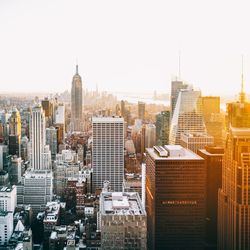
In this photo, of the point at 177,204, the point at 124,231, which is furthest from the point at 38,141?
the point at 124,231

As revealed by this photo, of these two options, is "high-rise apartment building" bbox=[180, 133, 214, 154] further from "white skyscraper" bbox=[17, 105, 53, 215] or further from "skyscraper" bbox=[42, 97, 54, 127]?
"skyscraper" bbox=[42, 97, 54, 127]

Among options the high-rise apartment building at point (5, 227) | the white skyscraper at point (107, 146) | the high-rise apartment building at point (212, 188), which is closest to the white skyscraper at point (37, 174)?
the white skyscraper at point (107, 146)

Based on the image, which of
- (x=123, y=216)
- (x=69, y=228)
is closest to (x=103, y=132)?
(x=69, y=228)

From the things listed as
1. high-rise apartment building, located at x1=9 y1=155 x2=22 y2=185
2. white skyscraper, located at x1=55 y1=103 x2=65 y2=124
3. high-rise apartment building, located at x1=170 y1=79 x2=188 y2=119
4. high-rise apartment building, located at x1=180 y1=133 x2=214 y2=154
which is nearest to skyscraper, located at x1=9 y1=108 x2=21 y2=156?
high-rise apartment building, located at x1=9 y1=155 x2=22 y2=185

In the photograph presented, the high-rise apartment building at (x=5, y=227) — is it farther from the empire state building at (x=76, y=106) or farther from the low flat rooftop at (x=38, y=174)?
the empire state building at (x=76, y=106)

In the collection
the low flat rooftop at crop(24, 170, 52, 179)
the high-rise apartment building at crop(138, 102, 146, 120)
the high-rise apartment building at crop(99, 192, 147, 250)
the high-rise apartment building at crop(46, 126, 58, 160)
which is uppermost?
the high-rise apartment building at crop(138, 102, 146, 120)

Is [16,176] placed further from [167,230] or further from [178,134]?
[167,230]

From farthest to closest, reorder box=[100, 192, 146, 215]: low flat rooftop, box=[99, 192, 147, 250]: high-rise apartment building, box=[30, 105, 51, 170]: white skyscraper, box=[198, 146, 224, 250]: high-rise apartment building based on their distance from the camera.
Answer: box=[30, 105, 51, 170]: white skyscraper → box=[198, 146, 224, 250]: high-rise apartment building → box=[100, 192, 146, 215]: low flat rooftop → box=[99, 192, 147, 250]: high-rise apartment building
